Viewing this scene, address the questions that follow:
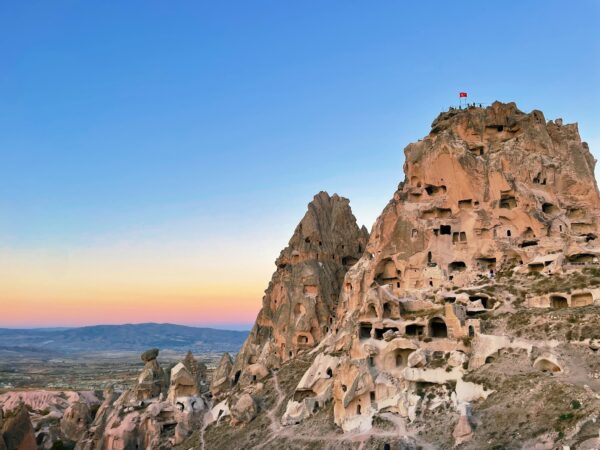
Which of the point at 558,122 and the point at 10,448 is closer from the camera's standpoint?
the point at 10,448

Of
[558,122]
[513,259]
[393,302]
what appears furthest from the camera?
[558,122]

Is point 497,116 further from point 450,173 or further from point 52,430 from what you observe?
point 52,430

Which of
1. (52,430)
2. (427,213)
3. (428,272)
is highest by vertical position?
(427,213)

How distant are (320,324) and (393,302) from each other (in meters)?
17.0

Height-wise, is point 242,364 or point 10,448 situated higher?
point 242,364

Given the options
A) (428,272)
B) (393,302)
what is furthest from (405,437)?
(428,272)

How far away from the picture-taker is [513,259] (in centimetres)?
5222

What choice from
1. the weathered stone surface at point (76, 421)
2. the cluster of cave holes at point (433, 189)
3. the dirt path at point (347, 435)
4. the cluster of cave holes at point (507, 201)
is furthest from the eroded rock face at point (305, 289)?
the cluster of cave holes at point (507, 201)

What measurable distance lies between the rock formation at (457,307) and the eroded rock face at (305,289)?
0.19 m

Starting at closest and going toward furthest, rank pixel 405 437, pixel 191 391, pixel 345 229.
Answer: pixel 405 437 → pixel 191 391 → pixel 345 229

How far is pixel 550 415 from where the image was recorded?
29828mm

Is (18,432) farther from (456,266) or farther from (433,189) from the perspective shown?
(433,189)

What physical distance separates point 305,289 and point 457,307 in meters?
25.5

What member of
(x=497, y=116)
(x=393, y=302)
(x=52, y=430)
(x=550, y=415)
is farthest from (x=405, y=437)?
(x=52, y=430)
